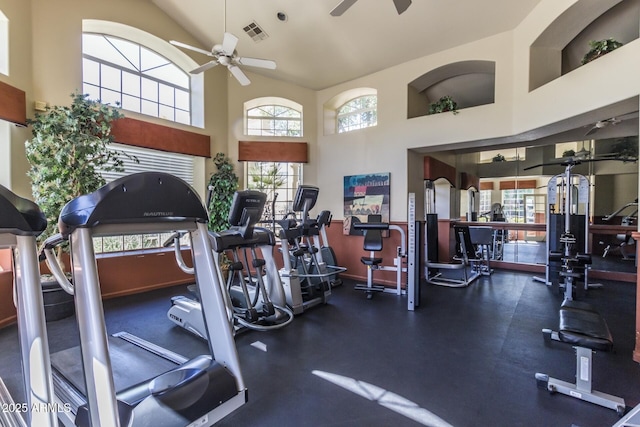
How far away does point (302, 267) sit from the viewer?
463 cm

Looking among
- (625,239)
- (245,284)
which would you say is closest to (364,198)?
(245,284)

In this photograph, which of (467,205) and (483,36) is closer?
(483,36)

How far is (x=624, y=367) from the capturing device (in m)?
2.69

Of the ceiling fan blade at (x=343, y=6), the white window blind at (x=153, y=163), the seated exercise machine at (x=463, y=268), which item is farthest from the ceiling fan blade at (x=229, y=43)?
the seated exercise machine at (x=463, y=268)

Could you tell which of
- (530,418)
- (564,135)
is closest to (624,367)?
(530,418)

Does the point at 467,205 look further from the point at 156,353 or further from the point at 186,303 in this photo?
the point at 156,353

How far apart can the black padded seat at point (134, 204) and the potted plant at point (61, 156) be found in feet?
9.54

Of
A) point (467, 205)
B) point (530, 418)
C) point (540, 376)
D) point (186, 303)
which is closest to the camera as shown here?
point (530, 418)

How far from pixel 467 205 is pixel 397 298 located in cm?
477

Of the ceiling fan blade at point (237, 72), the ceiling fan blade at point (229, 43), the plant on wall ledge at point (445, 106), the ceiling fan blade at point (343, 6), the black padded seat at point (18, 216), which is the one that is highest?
the ceiling fan blade at point (343, 6)

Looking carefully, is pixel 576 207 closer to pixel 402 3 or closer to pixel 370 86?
pixel 370 86

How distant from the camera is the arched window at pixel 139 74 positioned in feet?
15.7

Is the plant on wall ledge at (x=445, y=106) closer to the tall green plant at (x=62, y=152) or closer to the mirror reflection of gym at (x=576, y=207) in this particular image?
the mirror reflection of gym at (x=576, y=207)

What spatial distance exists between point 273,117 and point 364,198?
2.67 m
